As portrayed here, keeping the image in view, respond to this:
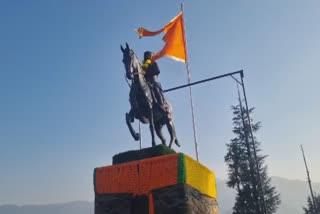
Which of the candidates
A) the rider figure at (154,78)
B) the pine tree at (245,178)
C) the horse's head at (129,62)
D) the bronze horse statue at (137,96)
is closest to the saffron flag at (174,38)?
the rider figure at (154,78)

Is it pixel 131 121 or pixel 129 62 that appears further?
pixel 131 121

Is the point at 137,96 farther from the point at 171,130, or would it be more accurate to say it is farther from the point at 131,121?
the point at 171,130

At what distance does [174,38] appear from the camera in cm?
1405

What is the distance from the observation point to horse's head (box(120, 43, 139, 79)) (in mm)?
8039

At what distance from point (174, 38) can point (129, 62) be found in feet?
21.1

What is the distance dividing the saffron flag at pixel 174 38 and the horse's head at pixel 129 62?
173 inches

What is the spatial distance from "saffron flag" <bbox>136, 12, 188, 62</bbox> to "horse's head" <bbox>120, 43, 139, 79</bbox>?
14.4ft

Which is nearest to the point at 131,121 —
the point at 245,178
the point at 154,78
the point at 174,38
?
the point at 154,78

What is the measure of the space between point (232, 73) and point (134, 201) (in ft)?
20.7

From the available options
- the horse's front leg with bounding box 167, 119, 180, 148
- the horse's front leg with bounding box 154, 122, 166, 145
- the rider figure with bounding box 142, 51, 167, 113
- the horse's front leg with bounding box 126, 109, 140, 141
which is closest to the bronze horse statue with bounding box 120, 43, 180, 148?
Result: the horse's front leg with bounding box 126, 109, 140, 141

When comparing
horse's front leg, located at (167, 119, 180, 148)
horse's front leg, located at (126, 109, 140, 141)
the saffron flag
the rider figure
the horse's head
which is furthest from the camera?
the saffron flag

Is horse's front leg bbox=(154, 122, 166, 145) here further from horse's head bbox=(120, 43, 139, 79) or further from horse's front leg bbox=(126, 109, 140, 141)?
horse's head bbox=(120, 43, 139, 79)

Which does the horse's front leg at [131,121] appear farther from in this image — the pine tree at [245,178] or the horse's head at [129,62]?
the pine tree at [245,178]

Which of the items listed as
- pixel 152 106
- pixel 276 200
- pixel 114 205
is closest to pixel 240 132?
pixel 276 200
